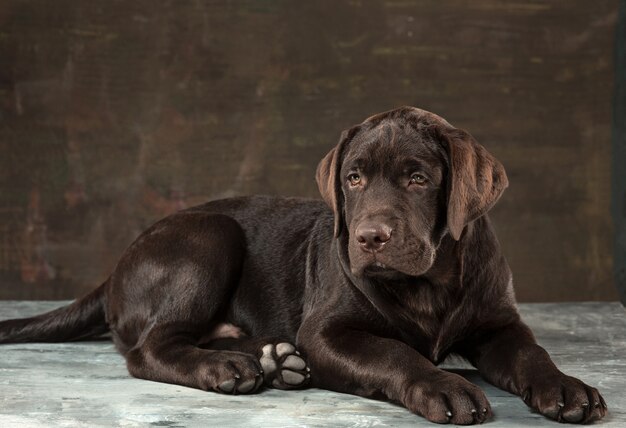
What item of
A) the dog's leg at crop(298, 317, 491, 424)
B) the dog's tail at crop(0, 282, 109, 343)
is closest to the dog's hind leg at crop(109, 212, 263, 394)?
the dog's tail at crop(0, 282, 109, 343)

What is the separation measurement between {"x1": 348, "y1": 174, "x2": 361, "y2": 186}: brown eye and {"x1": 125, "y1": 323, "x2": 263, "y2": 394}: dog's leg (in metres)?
0.83

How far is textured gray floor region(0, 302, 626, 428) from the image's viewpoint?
414 centimetres

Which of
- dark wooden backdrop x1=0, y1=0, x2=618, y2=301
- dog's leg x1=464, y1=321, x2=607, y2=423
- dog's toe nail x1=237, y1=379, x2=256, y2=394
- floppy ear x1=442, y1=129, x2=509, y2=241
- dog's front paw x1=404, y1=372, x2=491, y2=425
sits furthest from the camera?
dark wooden backdrop x1=0, y1=0, x2=618, y2=301

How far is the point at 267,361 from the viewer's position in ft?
15.4

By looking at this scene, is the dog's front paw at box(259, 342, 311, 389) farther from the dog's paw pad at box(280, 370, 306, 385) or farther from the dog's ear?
the dog's ear

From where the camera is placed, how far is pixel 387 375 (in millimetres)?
4293

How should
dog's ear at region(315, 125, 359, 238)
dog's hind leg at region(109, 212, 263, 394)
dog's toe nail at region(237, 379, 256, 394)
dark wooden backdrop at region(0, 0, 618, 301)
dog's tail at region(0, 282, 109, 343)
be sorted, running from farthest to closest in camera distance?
dark wooden backdrop at region(0, 0, 618, 301)
dog's tail at region(0, 282, 109, 343)
dog's hind leg at region(109, 212, 263, 394)
dog's ear at region(315, 125, 359, 238)
dog's toe nail at region(237, 379, 256, 394)

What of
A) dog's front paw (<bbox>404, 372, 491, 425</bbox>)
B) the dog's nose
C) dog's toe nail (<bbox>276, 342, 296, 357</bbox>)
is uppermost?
the dog's nose

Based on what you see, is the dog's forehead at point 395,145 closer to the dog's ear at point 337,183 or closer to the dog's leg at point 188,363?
the dog's ear at point 337,183

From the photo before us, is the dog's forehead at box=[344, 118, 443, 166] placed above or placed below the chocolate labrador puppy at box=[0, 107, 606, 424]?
above

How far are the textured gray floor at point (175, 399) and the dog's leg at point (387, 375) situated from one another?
0.06 m

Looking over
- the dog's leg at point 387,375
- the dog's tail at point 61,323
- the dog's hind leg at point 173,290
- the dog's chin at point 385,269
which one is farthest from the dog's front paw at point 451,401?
the dog's tail at point 61,323

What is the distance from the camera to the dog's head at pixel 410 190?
4.29 meters

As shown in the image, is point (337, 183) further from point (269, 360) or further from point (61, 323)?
point (61, 323)
